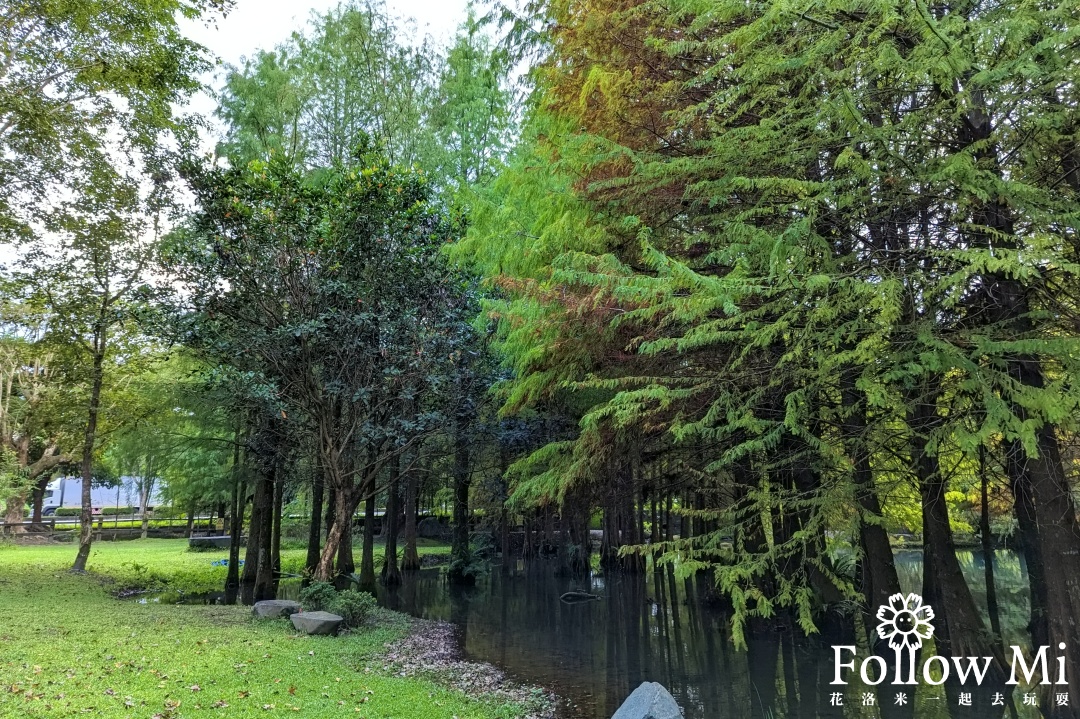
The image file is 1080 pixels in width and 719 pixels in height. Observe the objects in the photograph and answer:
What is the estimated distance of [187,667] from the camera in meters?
7.23

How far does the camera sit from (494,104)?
57.6ft

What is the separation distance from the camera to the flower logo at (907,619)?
21.5ft

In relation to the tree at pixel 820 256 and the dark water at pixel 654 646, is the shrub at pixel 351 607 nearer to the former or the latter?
the dark water at pixel 654 646

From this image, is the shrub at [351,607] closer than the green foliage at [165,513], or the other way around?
the shrub at [351,607]

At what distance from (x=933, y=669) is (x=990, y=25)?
949 cm

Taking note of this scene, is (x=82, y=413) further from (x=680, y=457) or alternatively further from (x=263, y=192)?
(x=680, y=457)

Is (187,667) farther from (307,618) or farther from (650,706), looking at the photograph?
(650,706)

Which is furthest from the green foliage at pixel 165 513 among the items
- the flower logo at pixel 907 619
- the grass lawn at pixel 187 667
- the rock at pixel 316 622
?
the flower logo at pixel 907 619

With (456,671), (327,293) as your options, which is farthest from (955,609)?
(327,293)

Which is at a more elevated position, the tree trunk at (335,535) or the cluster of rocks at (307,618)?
the tree trunk at (335,535)

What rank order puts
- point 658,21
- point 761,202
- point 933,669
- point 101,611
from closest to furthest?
point 761,202 → point 658,21 → point 933,669 → point 101,611

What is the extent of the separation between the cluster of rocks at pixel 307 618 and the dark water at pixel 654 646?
2.55 metres

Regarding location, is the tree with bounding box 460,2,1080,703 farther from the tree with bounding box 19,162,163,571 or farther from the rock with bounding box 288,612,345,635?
the tree with bounding box 19,162,163,571

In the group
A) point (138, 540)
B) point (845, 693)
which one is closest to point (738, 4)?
point (845, 693)
